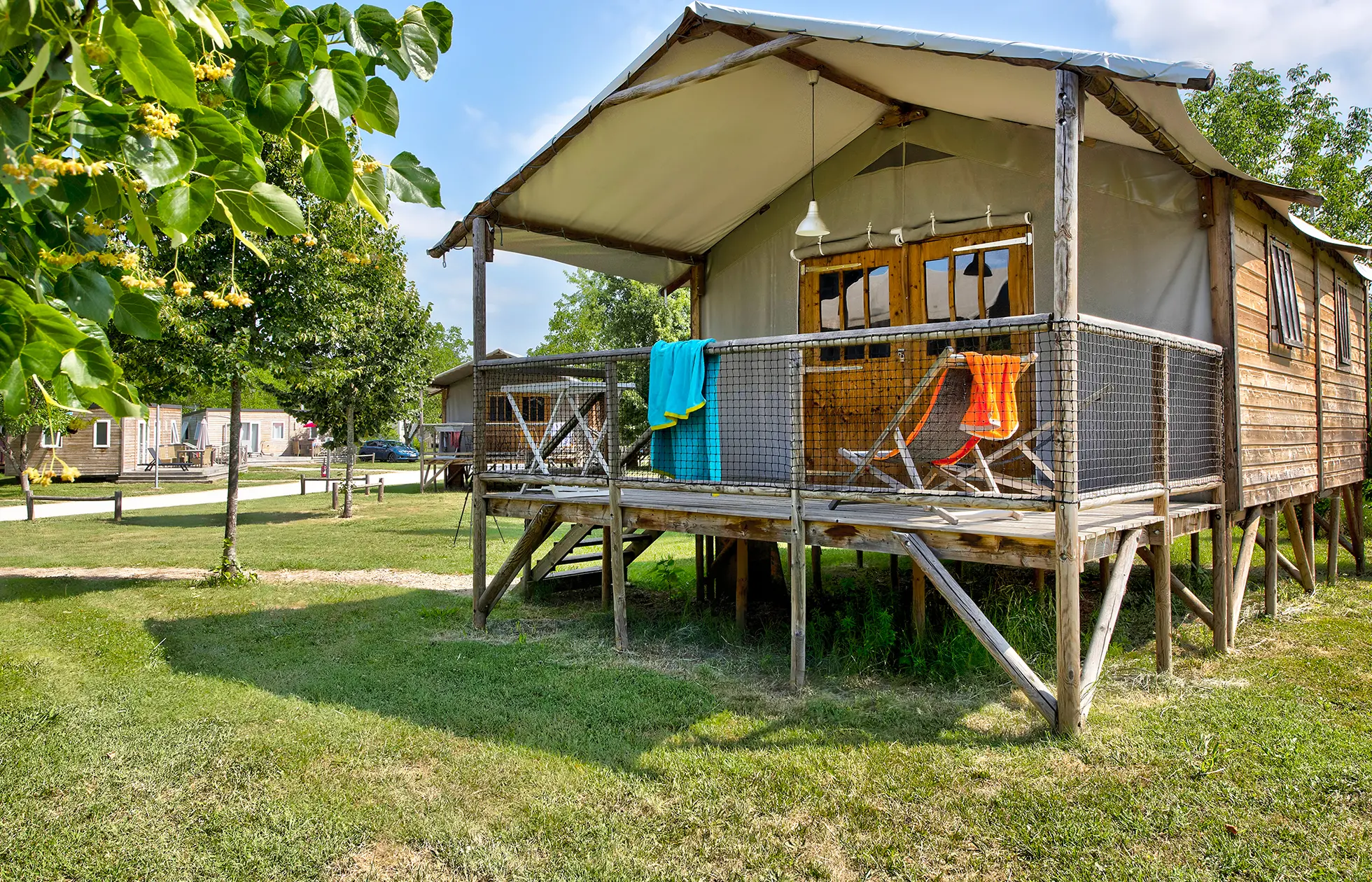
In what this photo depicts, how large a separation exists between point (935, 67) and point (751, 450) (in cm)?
344

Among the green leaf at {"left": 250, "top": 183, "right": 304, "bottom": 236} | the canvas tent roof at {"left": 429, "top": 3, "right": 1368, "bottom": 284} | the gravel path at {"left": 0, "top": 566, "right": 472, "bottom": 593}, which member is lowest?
the gravel path at {"left": 0, "top": 566, "right": 472, "bottom": 593}

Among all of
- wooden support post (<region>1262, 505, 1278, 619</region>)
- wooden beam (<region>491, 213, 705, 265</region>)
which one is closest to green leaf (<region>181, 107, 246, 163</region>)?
wooden beam (<region>491, 213, 705, 265</region>)

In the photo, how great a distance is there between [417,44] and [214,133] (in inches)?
17.4

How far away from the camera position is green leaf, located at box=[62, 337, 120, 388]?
1.42 metres

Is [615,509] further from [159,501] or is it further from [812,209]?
[159,501]

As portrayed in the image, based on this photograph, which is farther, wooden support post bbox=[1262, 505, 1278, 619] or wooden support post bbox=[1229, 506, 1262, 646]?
wooden support post bbox=[1262, 505, 1278, 619]

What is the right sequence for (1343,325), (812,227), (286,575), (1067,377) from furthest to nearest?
1. (286,575)
2. (1343,325)
3. (812,227)
4. (1067,377)

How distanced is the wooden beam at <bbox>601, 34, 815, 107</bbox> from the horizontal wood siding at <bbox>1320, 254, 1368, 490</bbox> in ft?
22.1

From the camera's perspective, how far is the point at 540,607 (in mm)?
8398

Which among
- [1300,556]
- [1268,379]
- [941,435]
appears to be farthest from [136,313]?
[1300,556]

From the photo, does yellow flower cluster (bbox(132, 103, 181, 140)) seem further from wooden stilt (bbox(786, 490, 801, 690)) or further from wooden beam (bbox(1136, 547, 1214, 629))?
wooden beam (bbox(1136, 547, 1214, 629))

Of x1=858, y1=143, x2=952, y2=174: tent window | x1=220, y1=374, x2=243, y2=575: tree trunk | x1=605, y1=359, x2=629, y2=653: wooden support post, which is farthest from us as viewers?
x1=220, y1=374, x2=243, y2=575: tree trunk

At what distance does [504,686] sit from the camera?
223 inches

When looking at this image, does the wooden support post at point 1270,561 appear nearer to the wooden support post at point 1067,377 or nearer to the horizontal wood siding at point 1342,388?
the horizontal wood siding at point 1342,388
